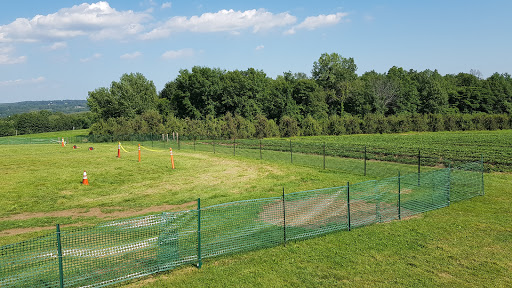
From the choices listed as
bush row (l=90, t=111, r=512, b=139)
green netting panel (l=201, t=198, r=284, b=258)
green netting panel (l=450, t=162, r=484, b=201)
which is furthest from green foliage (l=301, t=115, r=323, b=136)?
green netting panel (l=201, t=198, r=284, b=258)

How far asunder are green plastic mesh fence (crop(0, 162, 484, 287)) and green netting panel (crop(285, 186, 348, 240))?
28 mm

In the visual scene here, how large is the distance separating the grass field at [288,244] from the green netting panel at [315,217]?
0.39 meters

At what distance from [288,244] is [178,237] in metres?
3.00

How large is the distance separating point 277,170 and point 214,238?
45.8 ft

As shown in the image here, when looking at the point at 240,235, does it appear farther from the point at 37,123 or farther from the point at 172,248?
the point at 37,123

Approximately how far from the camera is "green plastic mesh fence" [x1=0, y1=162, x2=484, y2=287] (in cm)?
773

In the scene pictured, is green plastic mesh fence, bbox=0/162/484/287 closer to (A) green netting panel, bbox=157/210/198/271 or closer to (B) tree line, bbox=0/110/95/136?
(A) green netting panel, bbox=157/210/198/271

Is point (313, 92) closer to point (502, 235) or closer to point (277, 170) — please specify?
point (277, 170)

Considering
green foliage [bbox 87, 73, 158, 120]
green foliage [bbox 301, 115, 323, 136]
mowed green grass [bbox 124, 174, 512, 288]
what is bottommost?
mowed green grass [bbox 124, 174, 512, 288]

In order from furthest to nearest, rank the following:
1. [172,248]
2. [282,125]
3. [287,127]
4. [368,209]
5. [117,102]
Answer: [117,102] → [282,125] → [287,127] → [368,209] → [172,248]

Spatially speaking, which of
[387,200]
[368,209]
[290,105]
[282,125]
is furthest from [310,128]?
[368,209]

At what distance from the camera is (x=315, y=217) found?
11367 millimetres

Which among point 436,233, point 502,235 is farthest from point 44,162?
point 502,235

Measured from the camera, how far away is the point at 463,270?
8.00m
